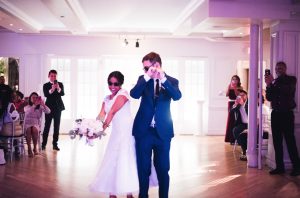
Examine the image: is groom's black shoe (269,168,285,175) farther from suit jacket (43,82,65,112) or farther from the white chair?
suit jacket (43,82,65,112)

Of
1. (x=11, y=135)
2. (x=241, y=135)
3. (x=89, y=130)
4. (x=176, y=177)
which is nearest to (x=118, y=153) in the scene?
(x=89, y=130)

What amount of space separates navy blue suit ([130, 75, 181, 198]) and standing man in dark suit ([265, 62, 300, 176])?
2.94 meters

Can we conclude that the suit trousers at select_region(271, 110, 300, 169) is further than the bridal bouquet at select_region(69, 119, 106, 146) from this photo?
Yes

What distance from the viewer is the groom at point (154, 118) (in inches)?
145

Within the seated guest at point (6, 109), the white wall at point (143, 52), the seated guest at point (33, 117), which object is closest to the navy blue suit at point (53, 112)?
the seated guest at point (33, 117)

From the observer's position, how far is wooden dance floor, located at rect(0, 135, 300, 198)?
502 cm

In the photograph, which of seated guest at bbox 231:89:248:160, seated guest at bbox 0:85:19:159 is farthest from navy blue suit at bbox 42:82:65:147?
seated guest at bbox 231:89:248:160

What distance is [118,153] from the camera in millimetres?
4105

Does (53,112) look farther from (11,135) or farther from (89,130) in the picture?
(89,130)

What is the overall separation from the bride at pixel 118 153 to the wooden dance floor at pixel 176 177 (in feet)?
2.71

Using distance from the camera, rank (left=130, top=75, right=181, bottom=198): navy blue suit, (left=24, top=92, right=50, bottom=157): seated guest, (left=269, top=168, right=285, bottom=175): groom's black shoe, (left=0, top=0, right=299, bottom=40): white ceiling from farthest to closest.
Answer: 1. (left=24, top=92, right=50, bottom=157): seated guest
2. (left=0, top=0, right=299, bottom=40): white ceiling
3. (left=269, top=168, right=285, bottom=175): groom's black shoe
4. (left=130, top=75, right=181, bottom=198): navy blue suit

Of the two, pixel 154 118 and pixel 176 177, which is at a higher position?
pixel 154 118

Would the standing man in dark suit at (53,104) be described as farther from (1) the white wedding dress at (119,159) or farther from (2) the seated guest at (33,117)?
(1) the white wedding dress at (119,159)

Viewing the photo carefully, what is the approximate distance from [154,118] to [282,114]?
3.20 m
